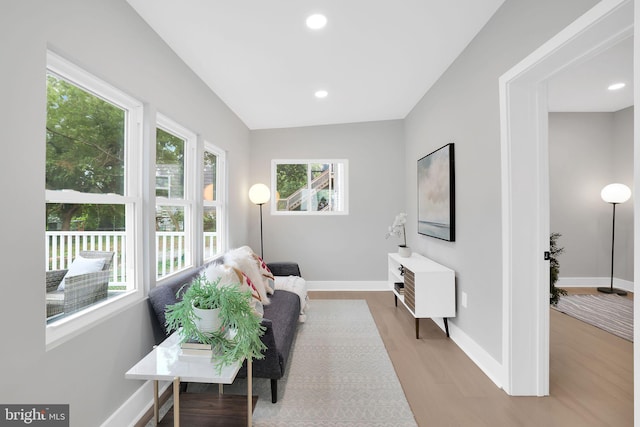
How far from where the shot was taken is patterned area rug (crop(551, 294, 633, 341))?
126 inches

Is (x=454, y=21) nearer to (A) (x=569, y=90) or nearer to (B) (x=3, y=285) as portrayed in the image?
(A) (x=569, y=90)

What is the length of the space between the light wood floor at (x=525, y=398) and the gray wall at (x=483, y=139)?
295mm

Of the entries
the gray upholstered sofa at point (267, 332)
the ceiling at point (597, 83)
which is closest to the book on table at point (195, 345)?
the gray upholstered sofa at point (267, 332)

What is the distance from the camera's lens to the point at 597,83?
365 cm

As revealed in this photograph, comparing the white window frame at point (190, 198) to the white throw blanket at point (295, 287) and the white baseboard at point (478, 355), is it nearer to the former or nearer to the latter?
the white throw blanket at point (295, 287)

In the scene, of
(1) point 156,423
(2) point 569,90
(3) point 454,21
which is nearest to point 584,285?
(2) point 569,90

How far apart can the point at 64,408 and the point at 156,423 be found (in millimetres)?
469

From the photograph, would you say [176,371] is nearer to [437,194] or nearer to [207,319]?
[207,319]

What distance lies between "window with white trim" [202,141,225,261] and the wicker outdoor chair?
1.35 metres

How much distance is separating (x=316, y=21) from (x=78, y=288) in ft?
7.37

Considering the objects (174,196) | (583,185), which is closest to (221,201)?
(174,196)

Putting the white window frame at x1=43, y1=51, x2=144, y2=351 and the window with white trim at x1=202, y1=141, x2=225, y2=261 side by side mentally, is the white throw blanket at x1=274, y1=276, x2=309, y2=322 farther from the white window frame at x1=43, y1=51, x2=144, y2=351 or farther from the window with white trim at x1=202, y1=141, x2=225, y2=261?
the white window frame at x1=43, y1=51, x2=144, y2=351

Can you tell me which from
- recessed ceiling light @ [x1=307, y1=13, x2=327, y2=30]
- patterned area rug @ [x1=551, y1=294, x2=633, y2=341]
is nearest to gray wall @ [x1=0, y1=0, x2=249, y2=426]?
recessed ceiling light @ [x1=307, y1=13, x2=327, y2=30]

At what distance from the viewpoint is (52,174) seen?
152 centimetres
